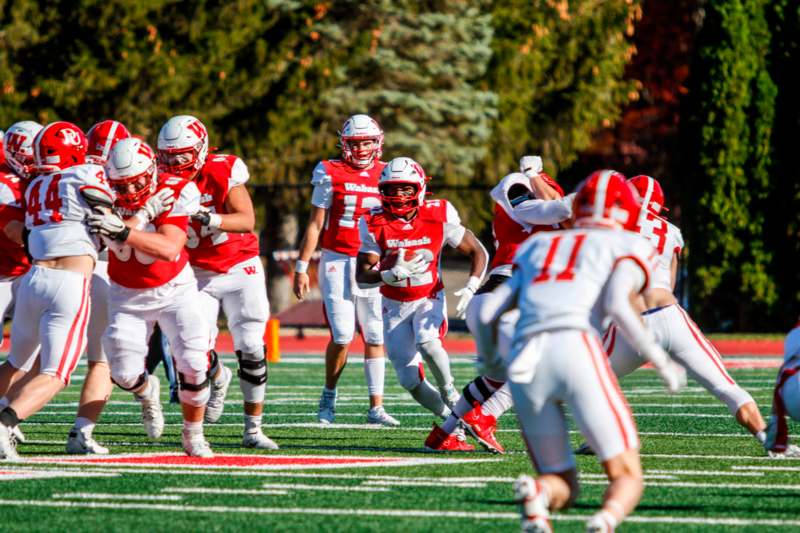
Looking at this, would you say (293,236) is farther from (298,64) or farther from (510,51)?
(510,51)

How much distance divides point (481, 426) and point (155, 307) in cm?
184

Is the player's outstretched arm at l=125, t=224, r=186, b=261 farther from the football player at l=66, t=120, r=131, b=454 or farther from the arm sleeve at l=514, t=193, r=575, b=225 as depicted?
the arm sleeve at l=514, t=193, r=575, b=225

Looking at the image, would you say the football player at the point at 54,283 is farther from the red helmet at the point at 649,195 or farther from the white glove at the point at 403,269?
the red helmet at the point at 649,195

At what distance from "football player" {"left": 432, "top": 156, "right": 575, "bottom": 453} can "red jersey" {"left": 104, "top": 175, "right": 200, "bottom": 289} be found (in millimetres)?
1548

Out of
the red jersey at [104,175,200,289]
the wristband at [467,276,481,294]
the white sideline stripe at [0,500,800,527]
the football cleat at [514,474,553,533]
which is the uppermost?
the red jersey at [104,175,200,289]

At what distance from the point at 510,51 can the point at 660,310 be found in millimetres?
22968

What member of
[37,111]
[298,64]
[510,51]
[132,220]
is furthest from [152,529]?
[510,51]

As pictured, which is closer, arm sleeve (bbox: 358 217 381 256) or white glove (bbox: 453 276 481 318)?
arm sleeve (bbox: 358 217 381 256)

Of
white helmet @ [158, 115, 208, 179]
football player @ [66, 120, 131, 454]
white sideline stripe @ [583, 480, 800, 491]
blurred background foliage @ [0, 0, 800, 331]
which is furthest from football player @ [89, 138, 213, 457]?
blurred background foliage @ [0, 0, 800, 331]

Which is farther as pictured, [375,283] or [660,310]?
[375,283]

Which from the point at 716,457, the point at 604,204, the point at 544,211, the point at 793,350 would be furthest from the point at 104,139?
the point at 604,204

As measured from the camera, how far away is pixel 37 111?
1051 inches

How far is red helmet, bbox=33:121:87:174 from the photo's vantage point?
8.84 m

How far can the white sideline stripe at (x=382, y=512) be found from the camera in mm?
6258
